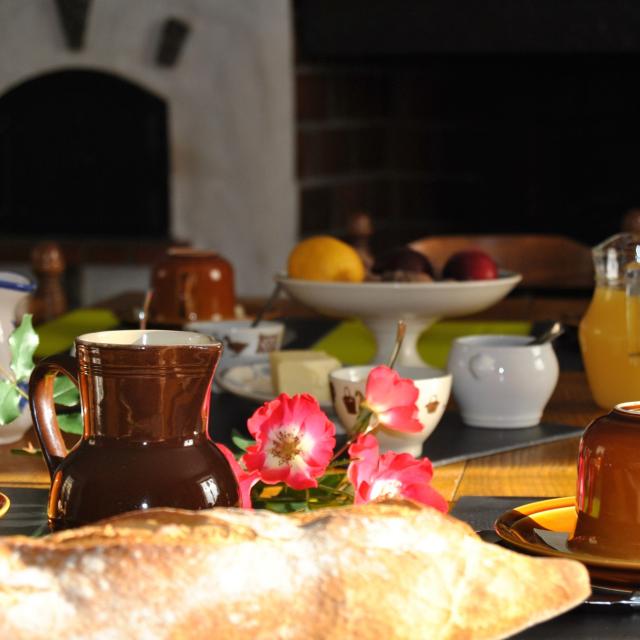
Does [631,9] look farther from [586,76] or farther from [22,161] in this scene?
[22,161]

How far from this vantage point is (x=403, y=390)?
0.86m

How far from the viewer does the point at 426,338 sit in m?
1.89

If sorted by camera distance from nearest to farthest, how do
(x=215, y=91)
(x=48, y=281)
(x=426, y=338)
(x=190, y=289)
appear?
(x=190, y=289), (x=426, y=338), (x=48, y=281), (x=215, y=91)

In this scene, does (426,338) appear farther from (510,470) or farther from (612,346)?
(510,470)

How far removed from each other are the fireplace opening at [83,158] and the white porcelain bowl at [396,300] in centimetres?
218

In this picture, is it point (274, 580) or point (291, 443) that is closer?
point (274, 580)

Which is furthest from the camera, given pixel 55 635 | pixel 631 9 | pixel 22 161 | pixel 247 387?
pixel 22 161

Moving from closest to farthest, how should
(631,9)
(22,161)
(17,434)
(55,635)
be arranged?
(55,635) → (17,434) → (631,9) → (22,161)

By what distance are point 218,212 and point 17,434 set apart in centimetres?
240

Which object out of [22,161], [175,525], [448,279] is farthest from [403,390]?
[22,161]

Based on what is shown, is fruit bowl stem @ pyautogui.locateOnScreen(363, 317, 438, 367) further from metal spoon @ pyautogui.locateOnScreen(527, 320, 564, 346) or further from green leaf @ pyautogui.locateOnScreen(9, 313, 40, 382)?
green leaf @ pyautogui.locateOnScreen(9, 313, 40, 382)

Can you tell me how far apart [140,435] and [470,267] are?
3.01ft

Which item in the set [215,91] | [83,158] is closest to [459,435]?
[215,91]

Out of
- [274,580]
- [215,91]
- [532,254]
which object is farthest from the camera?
[215,91]
